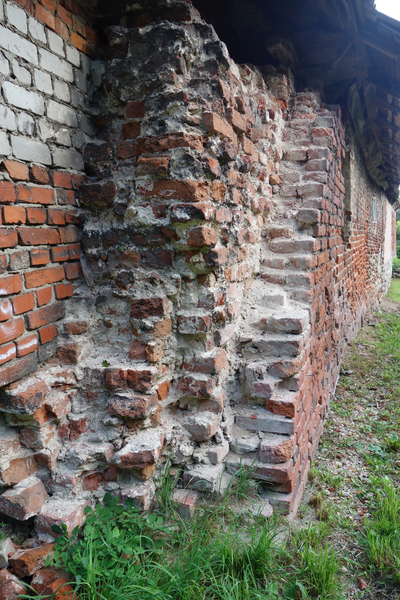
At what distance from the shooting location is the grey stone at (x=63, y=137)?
1659 mm

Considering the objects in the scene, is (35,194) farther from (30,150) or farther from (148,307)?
(148,307)

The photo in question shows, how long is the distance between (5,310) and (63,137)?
32.5 inches

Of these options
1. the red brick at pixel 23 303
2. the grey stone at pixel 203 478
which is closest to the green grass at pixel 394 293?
the grey stone at pixel 203 478

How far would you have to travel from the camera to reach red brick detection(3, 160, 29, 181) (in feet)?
4.58

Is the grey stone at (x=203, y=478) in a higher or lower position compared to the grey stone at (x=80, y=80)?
lower

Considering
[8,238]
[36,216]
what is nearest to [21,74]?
[36,216]

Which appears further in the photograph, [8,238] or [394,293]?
[394,293]

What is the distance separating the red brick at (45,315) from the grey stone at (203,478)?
944mm

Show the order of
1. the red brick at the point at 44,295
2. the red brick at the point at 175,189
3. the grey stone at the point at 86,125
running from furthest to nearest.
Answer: the grey stone at the point at 86,125, the red brick at the point at 175,189, the red brick at the point at 44,295

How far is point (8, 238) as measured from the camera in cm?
140

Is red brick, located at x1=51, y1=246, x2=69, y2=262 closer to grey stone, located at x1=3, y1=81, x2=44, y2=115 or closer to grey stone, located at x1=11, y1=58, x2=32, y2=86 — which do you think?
grey stone, located at x1=3, y1=81, x2=44, y2=115

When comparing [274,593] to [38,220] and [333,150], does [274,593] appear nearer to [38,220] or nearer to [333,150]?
[38,220]

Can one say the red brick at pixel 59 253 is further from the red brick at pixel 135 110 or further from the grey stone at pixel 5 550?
the grey stone at pixel 5 550

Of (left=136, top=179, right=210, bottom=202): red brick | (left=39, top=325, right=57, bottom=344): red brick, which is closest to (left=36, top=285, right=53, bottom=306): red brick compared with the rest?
(left=39, top=325, right=57, bottom=344): red brick
